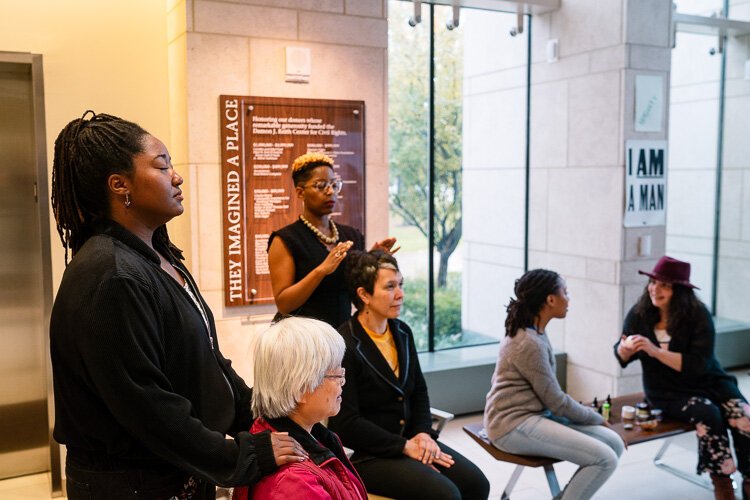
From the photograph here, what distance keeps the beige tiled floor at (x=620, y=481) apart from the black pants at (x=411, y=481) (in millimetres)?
1113

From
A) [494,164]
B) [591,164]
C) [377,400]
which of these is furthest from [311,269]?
[494,164]

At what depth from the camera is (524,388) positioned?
345 centimetres

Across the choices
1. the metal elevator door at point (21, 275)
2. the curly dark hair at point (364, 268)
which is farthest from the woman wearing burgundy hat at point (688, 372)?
the metal elevator door at point (21, 275)

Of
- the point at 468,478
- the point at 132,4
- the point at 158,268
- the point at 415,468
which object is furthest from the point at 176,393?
the point at 132,4

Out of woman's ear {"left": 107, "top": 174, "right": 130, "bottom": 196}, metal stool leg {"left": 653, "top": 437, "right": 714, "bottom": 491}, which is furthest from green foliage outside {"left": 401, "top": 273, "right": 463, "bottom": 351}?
woman's ear {"left": 107, "top": 174, "right": 130, "bottom": 196}

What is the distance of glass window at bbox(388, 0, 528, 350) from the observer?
222 inches

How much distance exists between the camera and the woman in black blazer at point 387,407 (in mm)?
2875

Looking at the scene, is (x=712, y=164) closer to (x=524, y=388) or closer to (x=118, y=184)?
(x=524, y=388)

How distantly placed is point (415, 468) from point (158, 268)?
1.59 m

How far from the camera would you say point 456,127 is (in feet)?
19.7

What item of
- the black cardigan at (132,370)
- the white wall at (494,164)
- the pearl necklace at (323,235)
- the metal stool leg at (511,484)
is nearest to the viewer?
the black cardigan at (132,370)

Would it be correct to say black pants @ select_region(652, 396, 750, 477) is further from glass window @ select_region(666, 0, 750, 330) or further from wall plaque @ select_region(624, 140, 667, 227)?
glass window @ select_region(666, 0, 750, 330)

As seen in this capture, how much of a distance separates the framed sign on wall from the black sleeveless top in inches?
36.1

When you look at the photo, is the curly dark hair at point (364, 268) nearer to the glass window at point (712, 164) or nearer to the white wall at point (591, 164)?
the white wall at point (591, 164)
